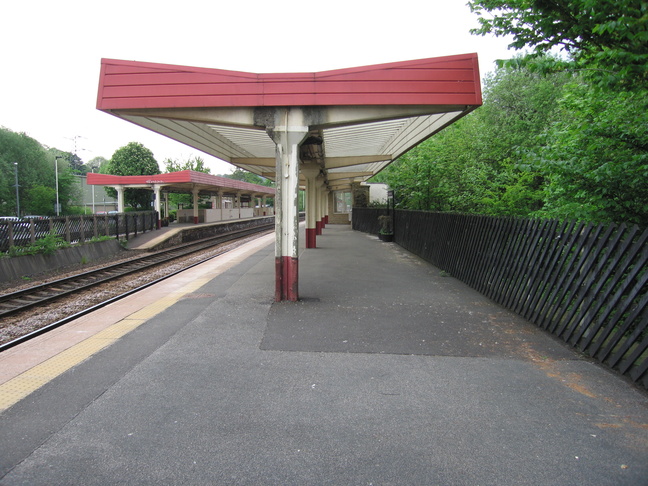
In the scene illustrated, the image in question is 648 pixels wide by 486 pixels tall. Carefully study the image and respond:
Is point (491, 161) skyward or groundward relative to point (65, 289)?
skyward

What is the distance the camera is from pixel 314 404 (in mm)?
3570

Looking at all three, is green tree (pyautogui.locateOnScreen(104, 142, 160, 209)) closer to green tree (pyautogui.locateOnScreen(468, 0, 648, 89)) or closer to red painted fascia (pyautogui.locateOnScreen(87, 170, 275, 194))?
red painted fascia (pyautogui.locateOnScreen(87, 170, 275, 194))

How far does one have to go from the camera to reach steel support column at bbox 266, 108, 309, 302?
7203 millimetres

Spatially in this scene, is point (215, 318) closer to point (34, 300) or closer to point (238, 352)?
point (238, 352)

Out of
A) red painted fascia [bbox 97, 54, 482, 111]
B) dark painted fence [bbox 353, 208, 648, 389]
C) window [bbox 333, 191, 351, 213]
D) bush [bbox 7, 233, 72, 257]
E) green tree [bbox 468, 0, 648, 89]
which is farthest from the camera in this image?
window [bbox 333, 191, 351, 213]

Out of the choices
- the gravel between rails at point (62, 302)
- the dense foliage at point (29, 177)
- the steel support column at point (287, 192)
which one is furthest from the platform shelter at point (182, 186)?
the steel support column at point (287, 192)

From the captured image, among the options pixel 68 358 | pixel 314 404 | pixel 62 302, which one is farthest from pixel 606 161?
pixel 62 302

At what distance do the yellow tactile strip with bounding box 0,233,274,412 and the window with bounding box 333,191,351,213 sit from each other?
3332 cm

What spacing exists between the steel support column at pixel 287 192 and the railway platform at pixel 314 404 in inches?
39.7

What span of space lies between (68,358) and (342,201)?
Result: 3686 centimetres

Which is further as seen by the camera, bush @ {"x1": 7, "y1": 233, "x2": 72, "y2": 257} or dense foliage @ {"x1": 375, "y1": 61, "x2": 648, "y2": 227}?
bush @ {"x1": 7, "y1": 233, "x2": 72, "y2": 257}

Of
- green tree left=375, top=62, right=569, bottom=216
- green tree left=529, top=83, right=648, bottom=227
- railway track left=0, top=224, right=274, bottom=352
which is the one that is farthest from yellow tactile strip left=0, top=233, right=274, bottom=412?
green tree left=529, top=83, right=648, bottom=227

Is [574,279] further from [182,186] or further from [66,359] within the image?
[182,186]

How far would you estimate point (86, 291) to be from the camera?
1067 centimetres
